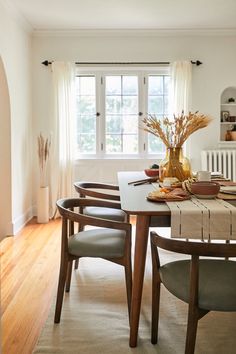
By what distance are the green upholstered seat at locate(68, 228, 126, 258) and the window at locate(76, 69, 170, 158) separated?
300 centimetres

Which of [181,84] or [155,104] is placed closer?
[181,84]

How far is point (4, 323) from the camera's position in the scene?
2.28 metres

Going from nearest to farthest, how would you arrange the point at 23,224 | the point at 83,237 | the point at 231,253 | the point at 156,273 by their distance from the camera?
the point at 231,253 < the point at 156,273 < the point at 83,237 < the point at 23,224

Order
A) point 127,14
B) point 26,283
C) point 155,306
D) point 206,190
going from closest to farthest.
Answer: point 155,306
point 206,190
point 26,283
point 127,14

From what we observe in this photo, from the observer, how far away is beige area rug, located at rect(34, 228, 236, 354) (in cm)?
199

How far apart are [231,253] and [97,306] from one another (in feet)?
4.23

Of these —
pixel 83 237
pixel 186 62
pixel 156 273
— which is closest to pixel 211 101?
pixel 186 62

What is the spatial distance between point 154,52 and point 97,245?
366 cm

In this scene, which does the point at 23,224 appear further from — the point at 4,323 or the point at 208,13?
the point at 208,13

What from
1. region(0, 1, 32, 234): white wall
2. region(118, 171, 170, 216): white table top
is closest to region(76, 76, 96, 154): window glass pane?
region(0, 1, 32, 234): white wall

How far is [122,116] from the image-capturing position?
537 centimetres

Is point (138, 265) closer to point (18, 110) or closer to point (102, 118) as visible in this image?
point (18, 110)

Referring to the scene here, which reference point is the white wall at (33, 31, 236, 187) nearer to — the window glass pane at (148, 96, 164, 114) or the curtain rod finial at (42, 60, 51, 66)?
the curtain rod finial at (42, 60, 51, 66)

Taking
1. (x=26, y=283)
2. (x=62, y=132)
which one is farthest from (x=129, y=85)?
(x=26, y=283)
